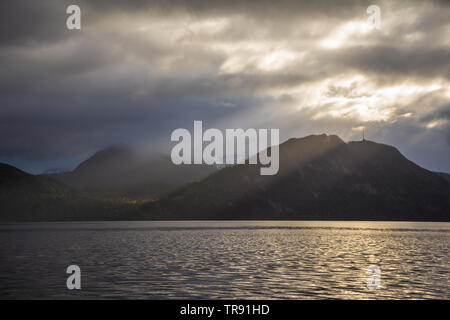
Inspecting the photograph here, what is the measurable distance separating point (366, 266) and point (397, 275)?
1138 cm

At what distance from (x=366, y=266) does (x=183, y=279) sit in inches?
1390

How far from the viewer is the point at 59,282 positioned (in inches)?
2377

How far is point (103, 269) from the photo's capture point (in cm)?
7406

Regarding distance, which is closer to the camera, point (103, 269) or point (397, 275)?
point (397, 275)
